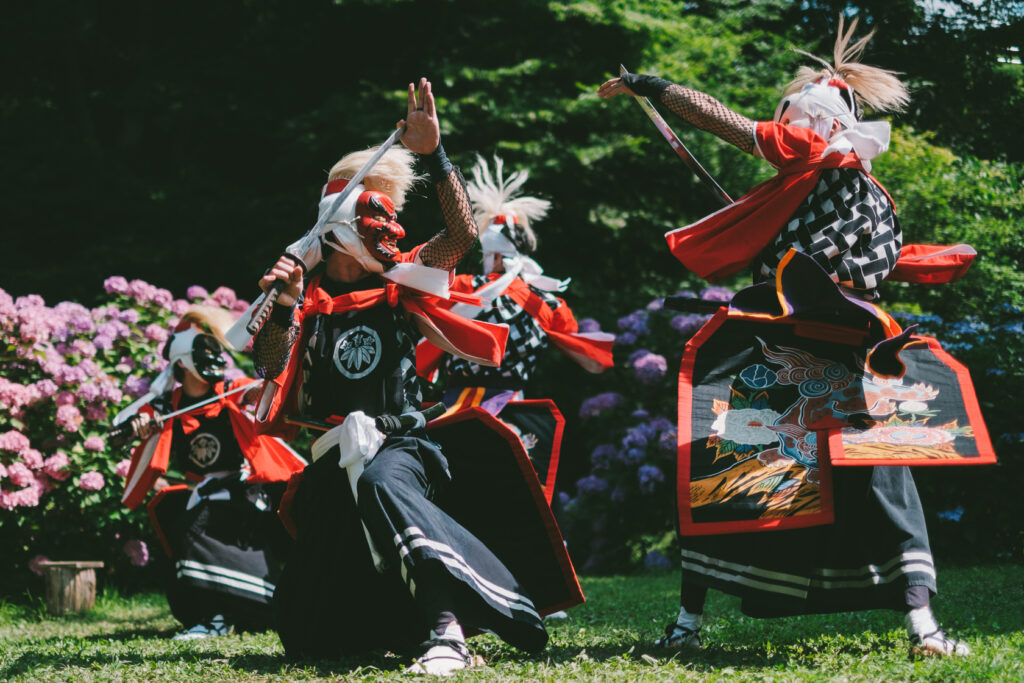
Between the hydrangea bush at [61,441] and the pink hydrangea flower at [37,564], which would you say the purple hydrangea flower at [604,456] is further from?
the pink hydrangea flower at [37,564]

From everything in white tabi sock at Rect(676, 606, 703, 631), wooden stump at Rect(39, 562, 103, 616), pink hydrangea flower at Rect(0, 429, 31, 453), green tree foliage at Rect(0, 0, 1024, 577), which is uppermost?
green tree foliage at Rect(0, 0, 1024, 577)

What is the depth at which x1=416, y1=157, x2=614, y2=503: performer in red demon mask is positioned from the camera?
4.70 m

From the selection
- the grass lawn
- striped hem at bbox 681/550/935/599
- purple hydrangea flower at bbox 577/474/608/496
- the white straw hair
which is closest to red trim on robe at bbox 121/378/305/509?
the white straw hair

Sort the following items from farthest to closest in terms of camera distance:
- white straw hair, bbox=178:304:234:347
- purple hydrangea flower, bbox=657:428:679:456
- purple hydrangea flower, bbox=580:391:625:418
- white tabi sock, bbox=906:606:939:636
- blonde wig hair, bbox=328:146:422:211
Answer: purple hydrangea flower, bbox=580:391:625:418 → purple hydrangea flower, bbox=657:428:679:456 → white straw hair, bbox=178:304:234:347 → blonde wig hair, bbox=328:146:422:211 → white tabi sock, bbox=906:606:939:636

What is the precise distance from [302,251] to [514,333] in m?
2.02

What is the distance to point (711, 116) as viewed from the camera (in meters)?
3.60

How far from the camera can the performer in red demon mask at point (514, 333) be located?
4.70 metres

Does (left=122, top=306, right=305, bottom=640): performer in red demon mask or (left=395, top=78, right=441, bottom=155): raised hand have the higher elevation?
(left=395, top=78, right=441, bottom=155): raised hand

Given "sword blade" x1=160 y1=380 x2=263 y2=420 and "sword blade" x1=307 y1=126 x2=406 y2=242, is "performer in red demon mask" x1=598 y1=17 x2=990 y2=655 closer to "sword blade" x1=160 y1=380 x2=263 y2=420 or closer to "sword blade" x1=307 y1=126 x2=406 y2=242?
"sword blade" x1=307 y1=126 x2=406 y2=242

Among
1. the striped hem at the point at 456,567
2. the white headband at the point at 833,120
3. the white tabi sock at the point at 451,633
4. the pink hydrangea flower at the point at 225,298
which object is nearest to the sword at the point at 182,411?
the pink hydrangea flower at the point at 225,298

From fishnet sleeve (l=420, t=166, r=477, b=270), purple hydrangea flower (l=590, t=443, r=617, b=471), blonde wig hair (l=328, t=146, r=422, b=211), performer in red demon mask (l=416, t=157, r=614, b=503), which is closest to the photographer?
fishnet sleeve (l=420, t=166, r=477, b=270)

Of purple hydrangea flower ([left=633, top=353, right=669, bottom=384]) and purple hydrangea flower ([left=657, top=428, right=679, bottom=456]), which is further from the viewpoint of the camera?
purple hydrangea flower ([left=633, top=353, right=669, bottom=384])

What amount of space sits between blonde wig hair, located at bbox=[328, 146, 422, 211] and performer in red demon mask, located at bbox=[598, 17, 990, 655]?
101cm

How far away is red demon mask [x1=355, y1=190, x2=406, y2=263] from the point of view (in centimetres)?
360
